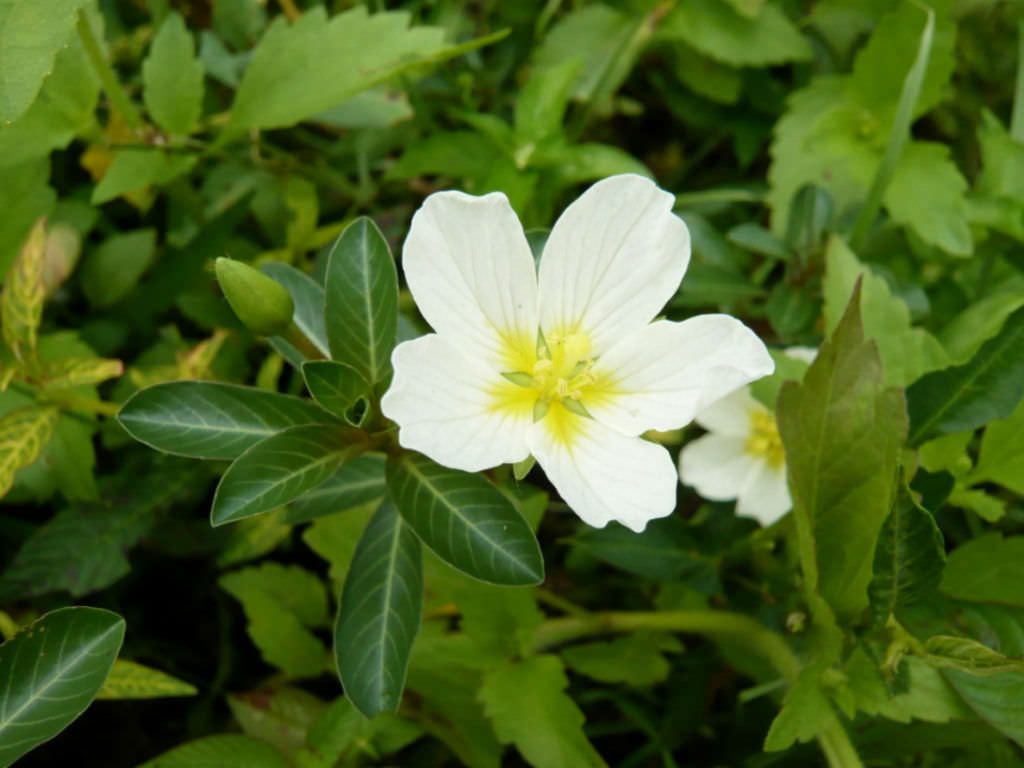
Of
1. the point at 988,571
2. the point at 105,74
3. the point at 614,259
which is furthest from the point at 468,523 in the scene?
the point at 105,74

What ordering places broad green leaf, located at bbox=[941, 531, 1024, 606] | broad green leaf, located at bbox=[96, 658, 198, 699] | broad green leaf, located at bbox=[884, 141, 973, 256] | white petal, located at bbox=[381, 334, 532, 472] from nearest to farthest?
1. white petal, located at bbox=[381, 334, 532, 472]
2. broad green leaf, located at bbox=[96, 658, 198, 699]
3. broad green leaf, located at bbox=[941, 531, 1024, 606]
4. broad green leaf, located at bbox=[884, 141, 973, 256]

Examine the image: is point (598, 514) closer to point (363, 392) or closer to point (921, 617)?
point (363, 392)

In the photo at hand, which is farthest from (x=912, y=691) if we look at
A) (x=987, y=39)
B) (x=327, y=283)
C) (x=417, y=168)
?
(x=987, y=39)

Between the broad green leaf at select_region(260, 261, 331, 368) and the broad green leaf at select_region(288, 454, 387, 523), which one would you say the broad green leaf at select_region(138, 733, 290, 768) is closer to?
the broad green leaf at select_region(288, 454, 387, 523)

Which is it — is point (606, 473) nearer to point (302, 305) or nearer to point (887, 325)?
point (302, 305)

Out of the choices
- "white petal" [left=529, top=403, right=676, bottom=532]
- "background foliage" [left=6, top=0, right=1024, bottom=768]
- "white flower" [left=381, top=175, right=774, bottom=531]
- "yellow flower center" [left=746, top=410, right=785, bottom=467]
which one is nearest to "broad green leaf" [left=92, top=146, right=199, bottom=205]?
"background foliage" [left=6, top=0, right=1024, bottom=768]

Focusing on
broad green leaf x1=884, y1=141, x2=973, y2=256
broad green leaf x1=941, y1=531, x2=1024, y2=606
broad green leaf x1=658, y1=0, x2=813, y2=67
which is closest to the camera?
broad green leaf x1=941, y1=531, x2=1024, y2=606

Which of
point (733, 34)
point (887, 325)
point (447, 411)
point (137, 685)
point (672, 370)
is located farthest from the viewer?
point (733, 34)
